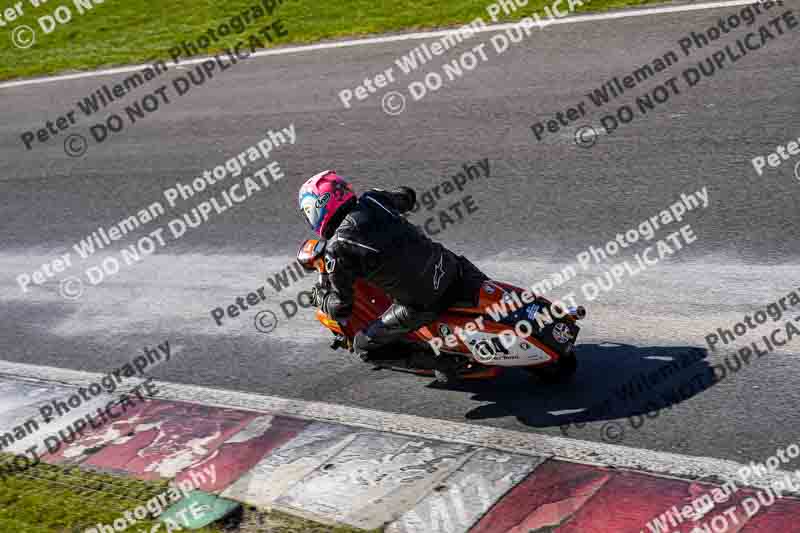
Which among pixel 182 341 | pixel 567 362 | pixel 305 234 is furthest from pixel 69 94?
pixel 567 362

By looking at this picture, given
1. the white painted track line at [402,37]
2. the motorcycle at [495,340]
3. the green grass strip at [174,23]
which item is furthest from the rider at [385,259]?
the green grass strip at [174,23]

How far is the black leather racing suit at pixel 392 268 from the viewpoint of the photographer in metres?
7.22

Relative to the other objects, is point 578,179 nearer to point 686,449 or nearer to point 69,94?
point 686,449

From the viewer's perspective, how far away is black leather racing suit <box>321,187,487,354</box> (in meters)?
7.22

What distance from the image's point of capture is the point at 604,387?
7.49 meters

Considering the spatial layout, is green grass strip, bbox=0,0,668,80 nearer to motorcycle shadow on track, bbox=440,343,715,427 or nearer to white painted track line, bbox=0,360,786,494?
motorcycle shadow on track, bbox=440,343,715,427

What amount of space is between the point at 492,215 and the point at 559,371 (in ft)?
11.1

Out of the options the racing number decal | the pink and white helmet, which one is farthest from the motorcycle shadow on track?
the pink and white helmet

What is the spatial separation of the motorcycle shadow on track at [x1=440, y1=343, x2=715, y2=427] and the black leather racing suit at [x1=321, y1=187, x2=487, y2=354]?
2.61 ft

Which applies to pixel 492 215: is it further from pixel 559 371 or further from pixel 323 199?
pixel 323 199

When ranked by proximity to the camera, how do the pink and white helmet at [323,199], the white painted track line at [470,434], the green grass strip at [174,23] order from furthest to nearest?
the green grass strip at [174,23] < the pink and white helmet at [323,199] < the white painted track line at [470,434]

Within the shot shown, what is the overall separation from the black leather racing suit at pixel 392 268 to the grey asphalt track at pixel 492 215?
29.6 inches

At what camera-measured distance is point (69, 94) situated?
1841 cm

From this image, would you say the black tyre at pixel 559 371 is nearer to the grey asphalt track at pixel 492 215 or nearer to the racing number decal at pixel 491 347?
the grey asphalt track at pixel 492 215
